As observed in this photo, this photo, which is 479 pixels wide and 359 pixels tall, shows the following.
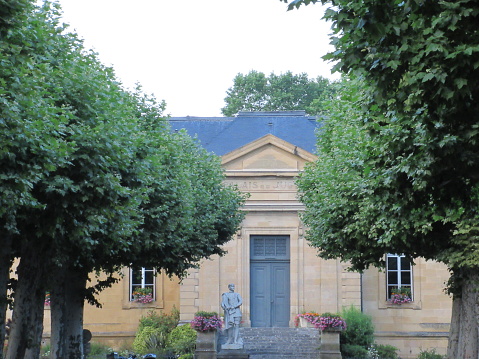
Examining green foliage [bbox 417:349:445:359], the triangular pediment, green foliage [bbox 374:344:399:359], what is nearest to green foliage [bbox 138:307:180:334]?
the triangular pediment

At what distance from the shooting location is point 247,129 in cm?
3922

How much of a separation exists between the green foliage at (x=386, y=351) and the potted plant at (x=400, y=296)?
2.29 m

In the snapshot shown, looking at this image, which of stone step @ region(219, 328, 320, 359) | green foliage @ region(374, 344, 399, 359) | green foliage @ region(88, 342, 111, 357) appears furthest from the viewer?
green foliage @ region(88, 342, 111, 357)

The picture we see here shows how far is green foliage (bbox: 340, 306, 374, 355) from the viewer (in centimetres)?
3238

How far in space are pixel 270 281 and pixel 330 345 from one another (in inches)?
265

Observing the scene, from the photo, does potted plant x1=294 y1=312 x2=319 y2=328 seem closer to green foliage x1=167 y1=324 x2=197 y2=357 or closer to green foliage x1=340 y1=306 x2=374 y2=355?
green foliage x1=340 y1=306 x2=374 y2=355

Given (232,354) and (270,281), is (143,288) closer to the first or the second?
(270,281)

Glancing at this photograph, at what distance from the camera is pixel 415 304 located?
Answer: 118 ft

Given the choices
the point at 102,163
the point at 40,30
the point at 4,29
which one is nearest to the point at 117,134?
the point at 102,163

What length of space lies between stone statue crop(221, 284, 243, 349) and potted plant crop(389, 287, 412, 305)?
29.1 ft

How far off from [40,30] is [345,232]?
36.0ft

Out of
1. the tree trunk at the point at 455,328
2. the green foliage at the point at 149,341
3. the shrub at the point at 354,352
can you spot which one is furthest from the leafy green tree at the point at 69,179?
the green foliage at the point at 149,341

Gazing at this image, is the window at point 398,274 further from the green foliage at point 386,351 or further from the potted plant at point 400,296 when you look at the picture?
the green foliage at point 386,351

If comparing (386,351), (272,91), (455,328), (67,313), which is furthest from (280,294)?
(272,91)
